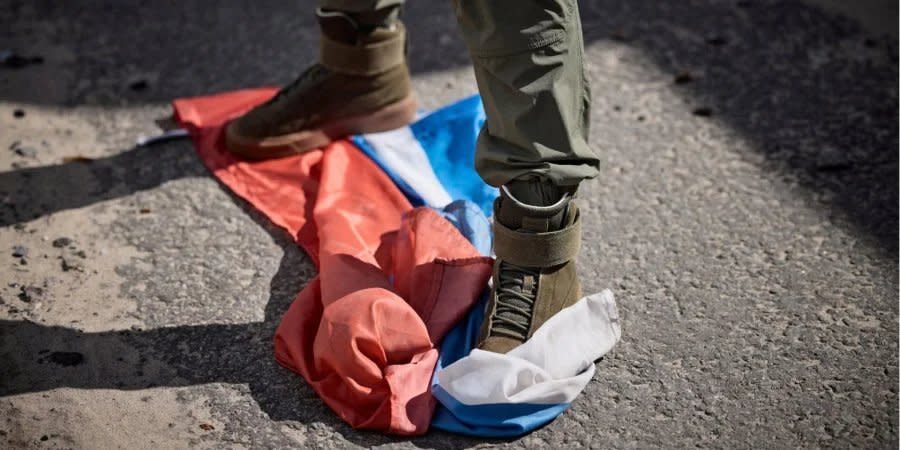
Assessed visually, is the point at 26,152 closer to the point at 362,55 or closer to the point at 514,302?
the point at 362,55

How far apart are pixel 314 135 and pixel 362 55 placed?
29 cm

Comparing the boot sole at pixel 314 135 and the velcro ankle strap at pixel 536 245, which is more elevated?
the velcro ankle strap at pixel 536 245

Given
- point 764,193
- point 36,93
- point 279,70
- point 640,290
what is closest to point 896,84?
point 764,193

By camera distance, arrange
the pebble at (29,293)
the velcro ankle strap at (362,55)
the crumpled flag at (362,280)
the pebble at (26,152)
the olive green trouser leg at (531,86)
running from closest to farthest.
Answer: the olive green trouser leg at (531,86)
the crumpled flag at (362,280)
the pebble at (29,293)
the velcro ankle strap at (362,55)
the pebble at (26,152)

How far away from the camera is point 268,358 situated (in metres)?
2.27

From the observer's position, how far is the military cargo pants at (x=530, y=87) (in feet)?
6.47

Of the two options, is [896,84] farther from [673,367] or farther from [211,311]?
[211,311]

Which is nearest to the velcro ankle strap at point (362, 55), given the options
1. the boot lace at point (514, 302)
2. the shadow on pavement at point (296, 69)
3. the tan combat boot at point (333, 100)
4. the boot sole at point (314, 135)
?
the tan combat boot at point (333, 100)

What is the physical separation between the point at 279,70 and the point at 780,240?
6.01ft

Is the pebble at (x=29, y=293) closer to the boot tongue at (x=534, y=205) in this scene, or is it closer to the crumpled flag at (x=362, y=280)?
Answer: the crumpled flag at (x=362, y=280)

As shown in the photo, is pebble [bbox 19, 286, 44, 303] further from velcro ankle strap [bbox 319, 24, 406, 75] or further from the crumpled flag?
velcro ankle strap [bbox 319, 24, 406, 75]

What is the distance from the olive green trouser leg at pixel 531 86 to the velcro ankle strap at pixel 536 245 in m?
0.12

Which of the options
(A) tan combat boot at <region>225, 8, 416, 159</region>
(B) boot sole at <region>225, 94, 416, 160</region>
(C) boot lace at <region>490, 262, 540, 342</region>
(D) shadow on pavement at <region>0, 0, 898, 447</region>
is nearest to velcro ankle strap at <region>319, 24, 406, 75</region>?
(A) tan combat boot at <region>225, 8, 416, 159</region>

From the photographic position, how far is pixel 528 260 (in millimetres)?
2176
